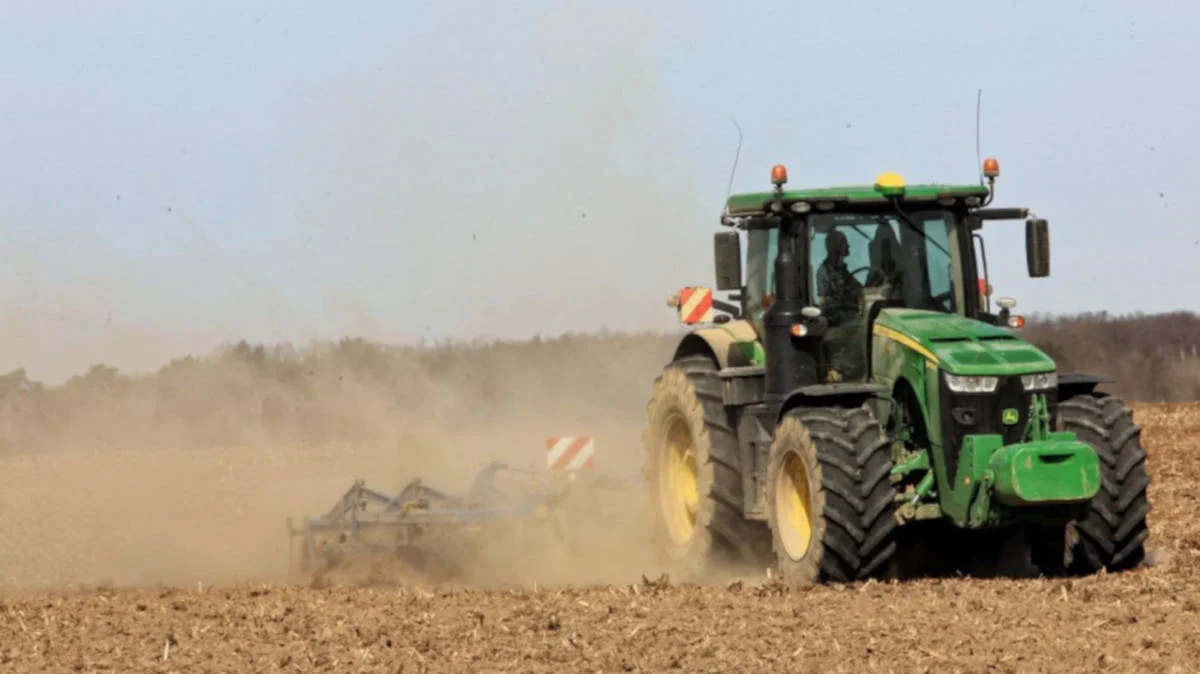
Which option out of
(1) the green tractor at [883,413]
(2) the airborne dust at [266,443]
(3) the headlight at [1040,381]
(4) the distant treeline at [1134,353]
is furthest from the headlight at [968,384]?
(4) the distant treeline at [1134,353]

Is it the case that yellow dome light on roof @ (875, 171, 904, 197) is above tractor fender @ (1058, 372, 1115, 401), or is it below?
above

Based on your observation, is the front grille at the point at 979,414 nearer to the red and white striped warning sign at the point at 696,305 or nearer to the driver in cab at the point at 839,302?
the driver in cab at the point at 839,302

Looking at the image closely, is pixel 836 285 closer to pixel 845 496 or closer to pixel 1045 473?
pixel 845 496

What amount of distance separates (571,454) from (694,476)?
8.00 feet

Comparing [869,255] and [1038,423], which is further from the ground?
[869,255]

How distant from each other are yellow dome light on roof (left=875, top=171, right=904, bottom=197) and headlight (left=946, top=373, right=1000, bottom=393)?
1.65 metres

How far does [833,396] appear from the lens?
1129 cm

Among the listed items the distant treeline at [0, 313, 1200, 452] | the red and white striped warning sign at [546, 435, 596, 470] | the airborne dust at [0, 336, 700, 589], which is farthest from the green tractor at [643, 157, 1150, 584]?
the distant treeline at [0, 313, 1200, 452]

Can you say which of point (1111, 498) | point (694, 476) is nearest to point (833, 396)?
point (1111, 498)

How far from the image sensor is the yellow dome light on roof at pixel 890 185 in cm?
1180

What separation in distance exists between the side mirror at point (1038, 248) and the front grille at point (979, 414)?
0.97 meters

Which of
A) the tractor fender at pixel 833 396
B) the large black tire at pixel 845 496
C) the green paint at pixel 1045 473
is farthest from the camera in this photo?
the tractor fender at pixel 833 396

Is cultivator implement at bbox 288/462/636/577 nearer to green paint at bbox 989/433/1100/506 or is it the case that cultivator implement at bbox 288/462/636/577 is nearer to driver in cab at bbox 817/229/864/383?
driver in cab at bbox 817/229/864/383

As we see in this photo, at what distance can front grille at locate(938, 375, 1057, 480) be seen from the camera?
1062 cm
